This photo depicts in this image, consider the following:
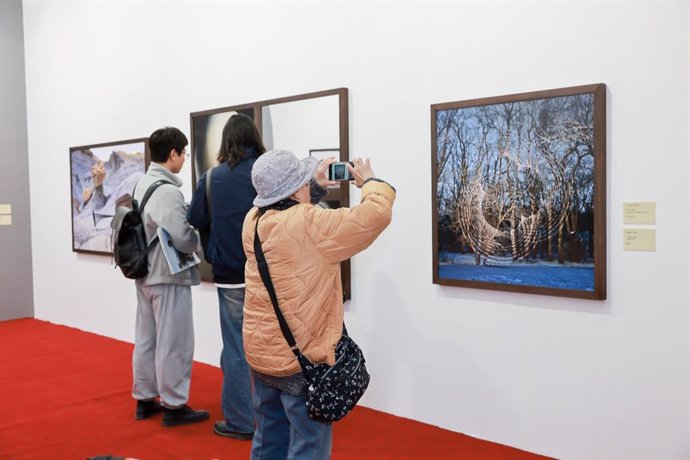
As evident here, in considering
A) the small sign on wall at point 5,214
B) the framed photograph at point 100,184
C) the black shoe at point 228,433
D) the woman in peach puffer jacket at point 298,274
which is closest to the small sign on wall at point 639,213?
the woman in peach puffer jacket at point 298,274

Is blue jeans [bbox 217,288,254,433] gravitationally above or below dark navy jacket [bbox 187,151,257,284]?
below

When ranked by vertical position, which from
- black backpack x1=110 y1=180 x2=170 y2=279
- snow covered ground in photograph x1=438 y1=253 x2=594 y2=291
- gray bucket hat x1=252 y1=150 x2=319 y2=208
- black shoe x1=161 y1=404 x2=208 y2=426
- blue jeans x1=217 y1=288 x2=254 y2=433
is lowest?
black shoe x1=161 y1=404 x2=208 y2=426

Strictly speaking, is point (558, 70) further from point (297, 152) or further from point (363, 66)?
point (297, 152)

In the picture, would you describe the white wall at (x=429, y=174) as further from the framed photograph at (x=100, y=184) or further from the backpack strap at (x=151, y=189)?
the backpack strap at (x=151, y=189)

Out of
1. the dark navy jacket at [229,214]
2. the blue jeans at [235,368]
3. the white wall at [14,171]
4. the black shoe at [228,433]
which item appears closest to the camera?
A: the dark navy jacket at [229,214]

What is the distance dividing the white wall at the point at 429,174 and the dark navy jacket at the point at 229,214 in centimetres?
106

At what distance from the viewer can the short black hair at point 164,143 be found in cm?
443

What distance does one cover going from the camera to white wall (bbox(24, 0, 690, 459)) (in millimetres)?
3328

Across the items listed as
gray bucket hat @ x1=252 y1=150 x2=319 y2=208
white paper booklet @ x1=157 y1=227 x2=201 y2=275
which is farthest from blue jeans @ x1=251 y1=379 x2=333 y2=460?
white paper booklet @ x1=157 y1=227 x2=201 y2=275

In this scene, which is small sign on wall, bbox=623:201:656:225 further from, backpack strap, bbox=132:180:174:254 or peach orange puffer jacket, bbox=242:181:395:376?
backpack strap, bbox=132:180:174:254

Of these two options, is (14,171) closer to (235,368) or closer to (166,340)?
(166,340)

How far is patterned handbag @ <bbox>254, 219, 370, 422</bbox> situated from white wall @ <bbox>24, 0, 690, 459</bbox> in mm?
1565

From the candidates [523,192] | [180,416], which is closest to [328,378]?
[523,192]

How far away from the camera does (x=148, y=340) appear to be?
14.9 ft
